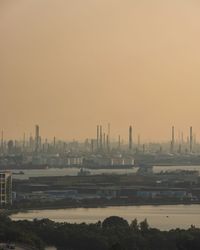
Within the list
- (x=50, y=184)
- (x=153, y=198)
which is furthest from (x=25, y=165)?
(x=153, y=198)

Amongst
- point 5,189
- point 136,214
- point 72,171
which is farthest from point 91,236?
point 72,171

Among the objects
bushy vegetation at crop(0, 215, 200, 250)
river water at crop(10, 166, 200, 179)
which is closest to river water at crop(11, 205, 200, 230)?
bushy vegetation at crop(0, 215, 200, 250)

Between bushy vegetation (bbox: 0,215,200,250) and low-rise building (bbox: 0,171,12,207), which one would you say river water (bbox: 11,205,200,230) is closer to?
low-rise building (bbox: 0,171,12,207)

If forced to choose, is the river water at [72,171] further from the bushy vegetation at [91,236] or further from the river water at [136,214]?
the bushy vegetation at [91,236]

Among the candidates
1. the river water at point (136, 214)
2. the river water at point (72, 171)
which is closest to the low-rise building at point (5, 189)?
the river water at point (136, 214)

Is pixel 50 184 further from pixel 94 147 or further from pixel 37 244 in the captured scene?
pixel 94 147

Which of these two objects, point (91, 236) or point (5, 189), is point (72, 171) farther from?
point (91, 236)
